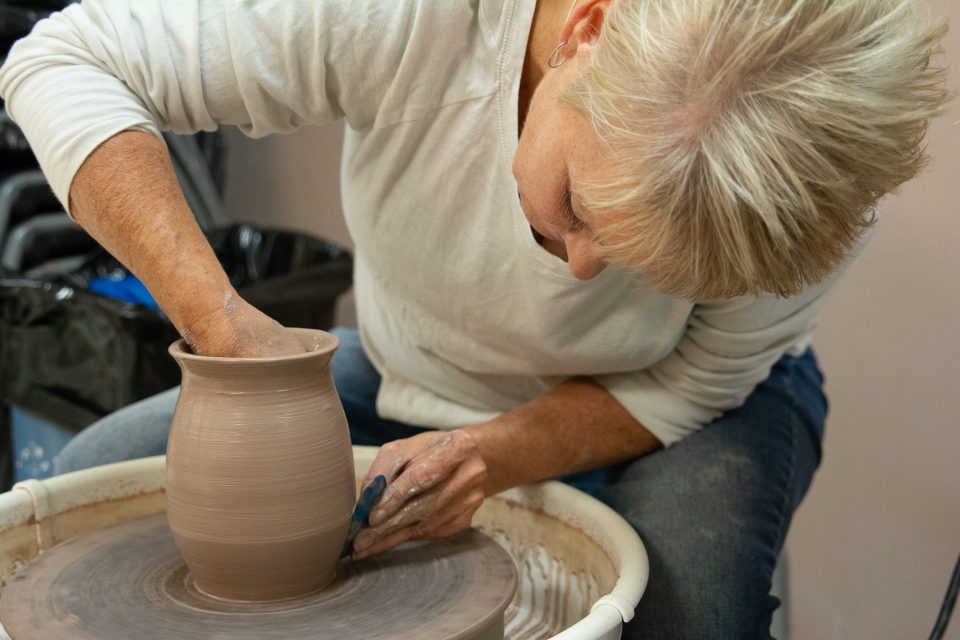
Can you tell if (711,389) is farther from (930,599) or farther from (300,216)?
(300,216)

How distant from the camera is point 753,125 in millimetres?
676

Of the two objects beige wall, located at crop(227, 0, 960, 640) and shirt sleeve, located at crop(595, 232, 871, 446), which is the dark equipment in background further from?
beige wall, located at crop(227, 0, 960, 640)

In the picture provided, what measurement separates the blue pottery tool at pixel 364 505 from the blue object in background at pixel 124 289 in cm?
117

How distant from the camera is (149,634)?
2.50 feet

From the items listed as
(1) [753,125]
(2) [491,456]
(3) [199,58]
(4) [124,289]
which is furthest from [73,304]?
(1) [753,125]

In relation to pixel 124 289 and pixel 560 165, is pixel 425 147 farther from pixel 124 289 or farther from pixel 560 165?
pixel 124 289

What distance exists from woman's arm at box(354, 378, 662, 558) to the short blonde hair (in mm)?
352

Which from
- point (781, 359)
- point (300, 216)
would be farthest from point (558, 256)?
point (300, 216)

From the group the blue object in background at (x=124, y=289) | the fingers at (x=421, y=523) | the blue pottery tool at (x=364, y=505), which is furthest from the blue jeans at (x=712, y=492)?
the blue object in background at (x=124, y=289)

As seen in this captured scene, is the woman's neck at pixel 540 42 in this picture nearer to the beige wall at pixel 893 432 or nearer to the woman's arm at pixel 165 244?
the woman's arm at pixel 165 244

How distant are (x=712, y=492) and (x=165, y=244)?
68 centimetres

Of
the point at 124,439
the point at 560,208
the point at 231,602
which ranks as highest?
the point at 560,208

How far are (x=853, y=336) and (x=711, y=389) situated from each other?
0.67 metres

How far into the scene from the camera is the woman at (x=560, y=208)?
27.1 inches
